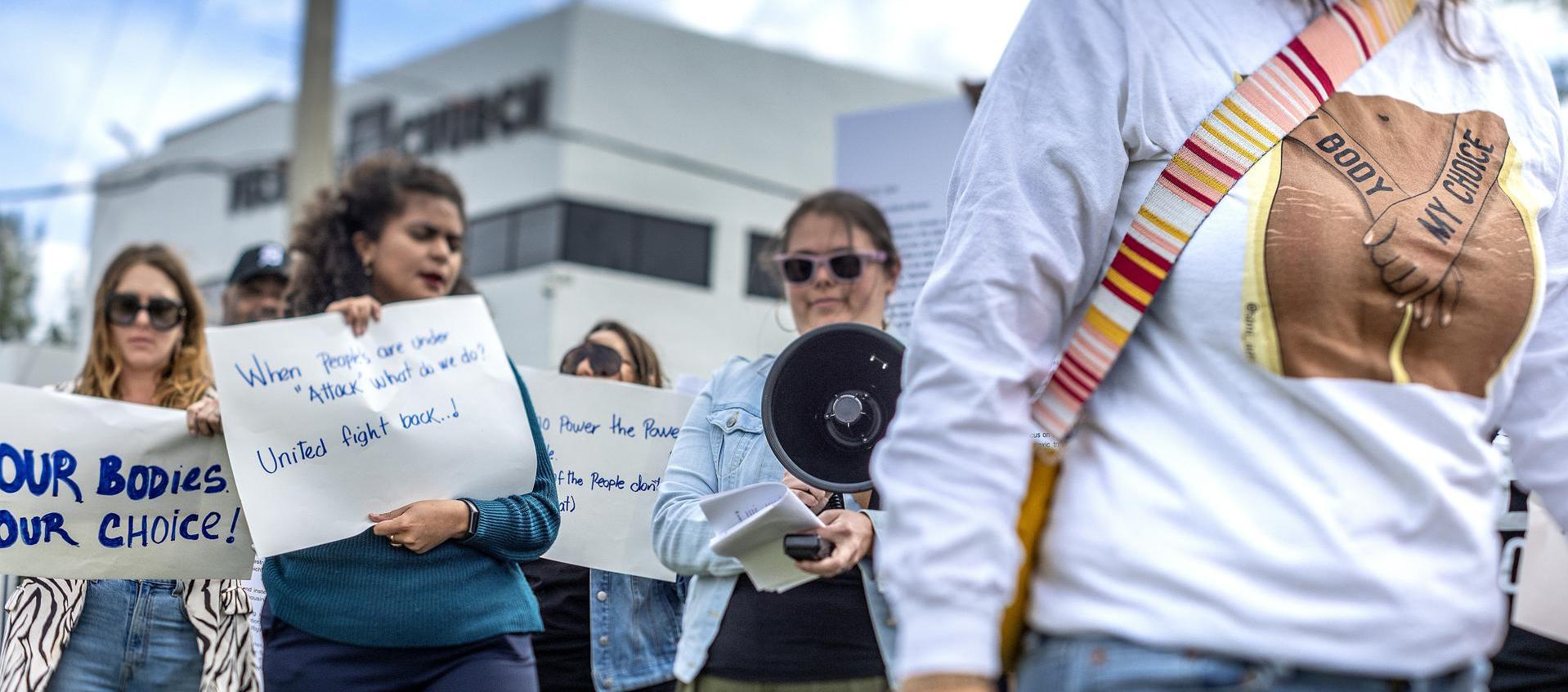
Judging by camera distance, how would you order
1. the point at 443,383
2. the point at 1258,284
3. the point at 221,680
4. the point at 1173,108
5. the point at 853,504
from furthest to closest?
the point at 221,680 < the point at 443,383 < the point at 853,504 < the point at 1173,108 < the point at 1258,284

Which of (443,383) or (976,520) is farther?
(443,383)

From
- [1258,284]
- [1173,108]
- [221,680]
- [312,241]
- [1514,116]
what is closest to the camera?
[1258,284]

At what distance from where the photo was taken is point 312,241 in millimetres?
4125

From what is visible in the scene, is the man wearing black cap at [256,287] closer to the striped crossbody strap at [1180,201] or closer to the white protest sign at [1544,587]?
the white protest sign at [1544,587]

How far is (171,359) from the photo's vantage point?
4.29m

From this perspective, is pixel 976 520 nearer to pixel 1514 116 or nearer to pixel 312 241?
pixel 1514 116

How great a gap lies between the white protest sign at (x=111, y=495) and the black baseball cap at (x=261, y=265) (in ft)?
5.95

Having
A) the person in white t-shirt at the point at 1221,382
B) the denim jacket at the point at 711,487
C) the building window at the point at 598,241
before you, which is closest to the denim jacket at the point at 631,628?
the denim jacket at the point at 711,487

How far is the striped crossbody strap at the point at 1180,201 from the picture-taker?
1540mm

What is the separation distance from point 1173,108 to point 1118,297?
0.76ft

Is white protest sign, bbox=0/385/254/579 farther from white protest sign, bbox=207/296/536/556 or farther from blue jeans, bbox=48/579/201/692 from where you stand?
white protest sign, bbox=207/296/536/556

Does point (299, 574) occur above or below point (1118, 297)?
below

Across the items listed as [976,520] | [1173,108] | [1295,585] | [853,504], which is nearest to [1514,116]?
[1173,108]

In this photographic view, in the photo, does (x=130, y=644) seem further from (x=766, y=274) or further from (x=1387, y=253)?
(x=1387, y=253)
